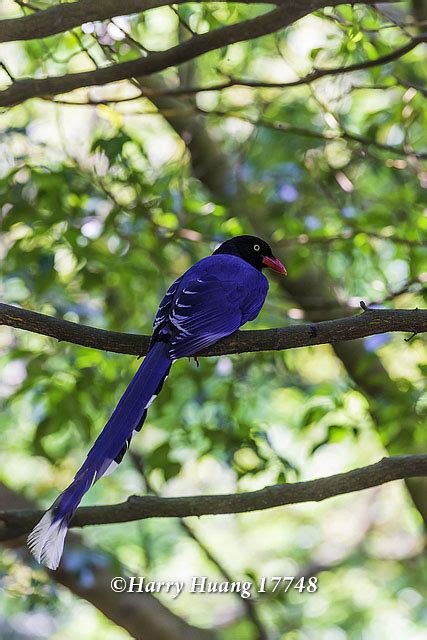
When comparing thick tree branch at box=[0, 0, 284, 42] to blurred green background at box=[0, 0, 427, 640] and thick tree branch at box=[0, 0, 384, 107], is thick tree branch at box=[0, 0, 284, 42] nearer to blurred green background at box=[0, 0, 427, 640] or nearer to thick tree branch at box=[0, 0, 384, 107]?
thick tree branch at box=[0, 0, 384, 107]

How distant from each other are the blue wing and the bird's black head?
288mm

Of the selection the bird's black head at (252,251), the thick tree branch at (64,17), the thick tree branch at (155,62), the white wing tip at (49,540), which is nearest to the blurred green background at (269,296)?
the thick tree branch at (155,62)

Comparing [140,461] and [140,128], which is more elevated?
[140,128]

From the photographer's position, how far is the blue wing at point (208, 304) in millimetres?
3381

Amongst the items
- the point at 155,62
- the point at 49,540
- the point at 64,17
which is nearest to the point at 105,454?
the point at 49,540

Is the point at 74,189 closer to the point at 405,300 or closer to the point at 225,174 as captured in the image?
the point at 225,174

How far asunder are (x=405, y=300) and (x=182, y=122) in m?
1.93

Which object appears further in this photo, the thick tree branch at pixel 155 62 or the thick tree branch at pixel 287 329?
the thick tree branch at pixel 155 62

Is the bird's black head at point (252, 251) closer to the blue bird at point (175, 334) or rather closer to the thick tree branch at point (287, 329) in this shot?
the blue bird at point (175, 334)

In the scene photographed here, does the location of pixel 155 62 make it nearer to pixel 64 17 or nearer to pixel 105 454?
pixel 64 17

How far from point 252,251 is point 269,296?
175 cm

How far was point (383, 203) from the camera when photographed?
19.5 ft

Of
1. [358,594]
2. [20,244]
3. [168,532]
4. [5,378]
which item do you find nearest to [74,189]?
[20,244]

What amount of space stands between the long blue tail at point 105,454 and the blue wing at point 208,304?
0.34 ft
